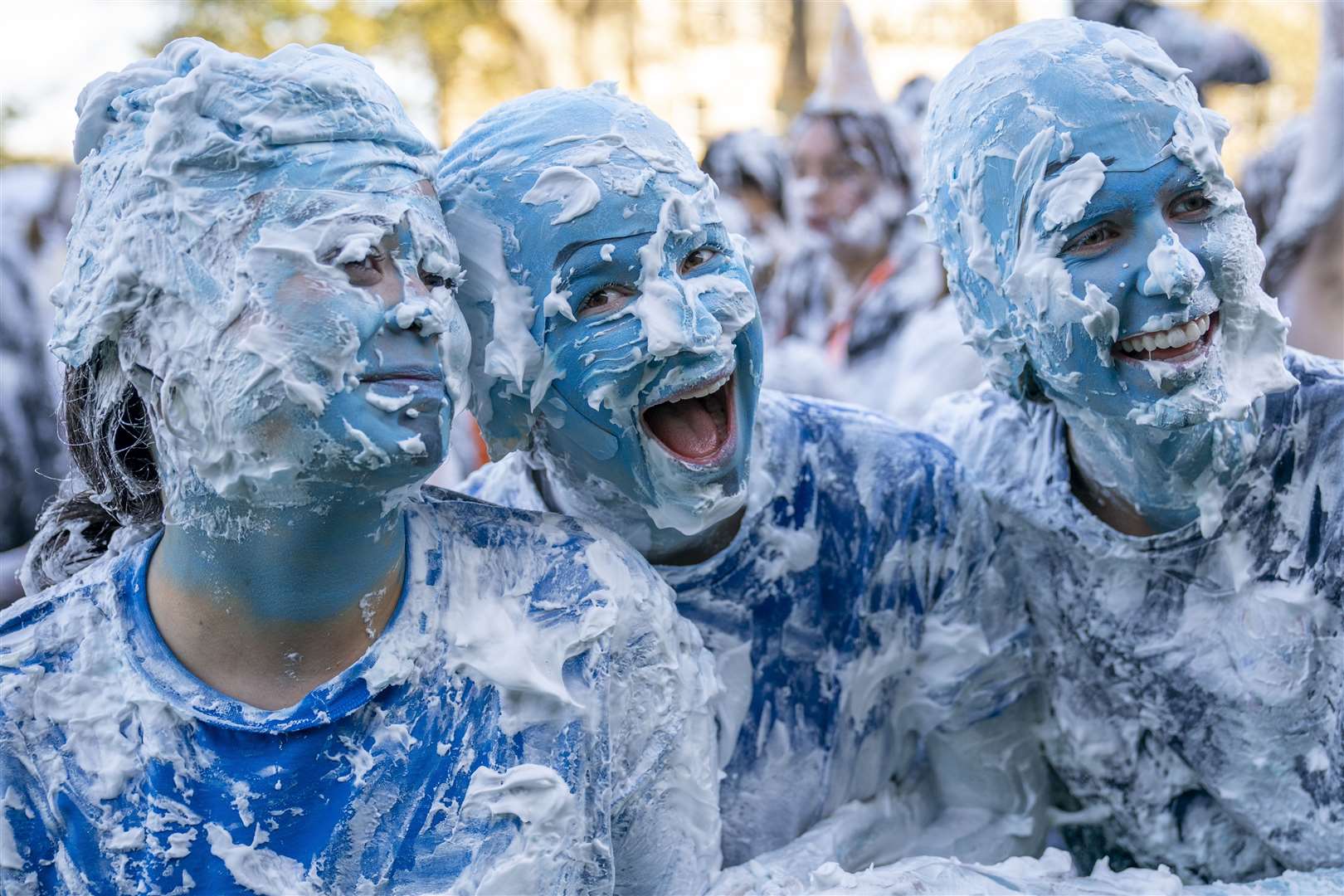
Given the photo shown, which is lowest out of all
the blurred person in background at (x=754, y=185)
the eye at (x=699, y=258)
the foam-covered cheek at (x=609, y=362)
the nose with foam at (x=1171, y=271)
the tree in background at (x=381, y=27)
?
the tree in background at (x=381, y=27)

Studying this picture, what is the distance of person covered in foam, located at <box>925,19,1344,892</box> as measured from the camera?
2.11 m

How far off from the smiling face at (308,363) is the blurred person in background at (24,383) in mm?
2622

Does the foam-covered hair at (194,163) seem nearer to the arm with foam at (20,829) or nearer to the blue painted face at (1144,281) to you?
the arm with foam at (20,829)

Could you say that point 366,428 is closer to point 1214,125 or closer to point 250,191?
point 250,191

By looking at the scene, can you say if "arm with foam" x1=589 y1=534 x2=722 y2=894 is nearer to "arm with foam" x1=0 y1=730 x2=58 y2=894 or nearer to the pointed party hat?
"arm with foam" x1=0 y1=730 x2=58 y2=894

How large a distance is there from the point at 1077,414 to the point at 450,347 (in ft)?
3.47

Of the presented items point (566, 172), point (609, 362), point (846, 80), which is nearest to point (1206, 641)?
point (609, 362)

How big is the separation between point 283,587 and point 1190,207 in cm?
144

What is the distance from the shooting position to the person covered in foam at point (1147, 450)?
6.91 feet

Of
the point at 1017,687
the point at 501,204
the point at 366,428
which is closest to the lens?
the point at 366,428

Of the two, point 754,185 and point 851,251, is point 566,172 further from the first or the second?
point 754,185

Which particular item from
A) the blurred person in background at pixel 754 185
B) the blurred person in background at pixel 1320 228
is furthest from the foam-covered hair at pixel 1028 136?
the blurred person in background at pixel 754 185

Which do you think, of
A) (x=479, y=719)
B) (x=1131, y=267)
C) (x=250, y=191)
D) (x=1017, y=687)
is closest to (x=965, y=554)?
(x=1017, y=687)

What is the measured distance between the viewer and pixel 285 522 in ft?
5.82
